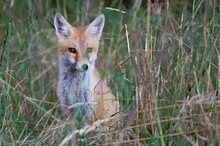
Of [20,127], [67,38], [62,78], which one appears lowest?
[20,127]

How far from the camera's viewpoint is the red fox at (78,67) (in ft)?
16.0

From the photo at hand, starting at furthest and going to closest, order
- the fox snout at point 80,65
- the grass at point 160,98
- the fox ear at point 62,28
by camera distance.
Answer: the fox ear at point 62,28 < the fox snout at point 80,65 < the grass at point 160,98

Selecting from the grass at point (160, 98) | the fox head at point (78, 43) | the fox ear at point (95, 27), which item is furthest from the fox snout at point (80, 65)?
the fox ear at point (95, 27)

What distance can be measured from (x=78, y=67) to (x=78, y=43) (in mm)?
323

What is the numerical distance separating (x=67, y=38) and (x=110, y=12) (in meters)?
3.11

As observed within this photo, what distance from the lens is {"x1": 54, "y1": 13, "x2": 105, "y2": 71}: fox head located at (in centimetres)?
488

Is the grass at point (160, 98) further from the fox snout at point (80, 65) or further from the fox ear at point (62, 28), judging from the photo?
the fox ear at point (62, 28)

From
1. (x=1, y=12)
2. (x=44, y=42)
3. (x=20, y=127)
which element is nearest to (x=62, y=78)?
(x=20, y=127)

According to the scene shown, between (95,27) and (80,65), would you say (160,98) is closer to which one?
(80,65)

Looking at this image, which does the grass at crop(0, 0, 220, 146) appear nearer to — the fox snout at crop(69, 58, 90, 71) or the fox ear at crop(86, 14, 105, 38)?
the fox snout at crop(69, 58, 90, 71)

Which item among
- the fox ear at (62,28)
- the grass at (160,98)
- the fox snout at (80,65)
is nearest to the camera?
the grass at (160,98)

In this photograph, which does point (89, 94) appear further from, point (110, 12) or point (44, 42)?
point (110, 12)

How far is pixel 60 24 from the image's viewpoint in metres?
5.19

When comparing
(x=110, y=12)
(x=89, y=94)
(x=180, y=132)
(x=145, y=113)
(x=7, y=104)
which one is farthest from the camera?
(x=110, y=12)
